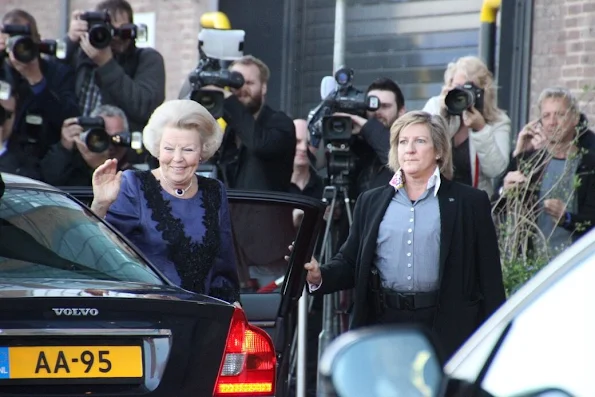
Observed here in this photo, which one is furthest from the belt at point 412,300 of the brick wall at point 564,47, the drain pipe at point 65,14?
the drain pipe at point 65,14

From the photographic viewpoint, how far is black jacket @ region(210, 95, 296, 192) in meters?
7.81

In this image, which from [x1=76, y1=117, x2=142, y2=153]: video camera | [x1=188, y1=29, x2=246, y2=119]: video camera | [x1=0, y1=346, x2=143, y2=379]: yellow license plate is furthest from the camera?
[x1=76, y1=117, x2=142, y2=153]: video camera

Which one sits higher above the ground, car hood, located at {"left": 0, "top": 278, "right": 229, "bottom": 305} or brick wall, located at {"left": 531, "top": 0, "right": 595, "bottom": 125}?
brick wall, located at {"left": 531, "top": 0, "right": 595, "bottom": 125}

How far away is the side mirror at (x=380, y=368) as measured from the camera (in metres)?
1.97

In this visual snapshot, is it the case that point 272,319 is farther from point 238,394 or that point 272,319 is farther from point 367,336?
point 367,336

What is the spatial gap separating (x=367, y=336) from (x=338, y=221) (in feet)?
18.6

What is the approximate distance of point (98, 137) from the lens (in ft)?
26.7

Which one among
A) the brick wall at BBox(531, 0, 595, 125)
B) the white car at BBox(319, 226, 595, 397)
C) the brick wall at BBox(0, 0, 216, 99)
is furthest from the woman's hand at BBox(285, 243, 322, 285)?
the brick wall at BBox(0, 0, 216, 99)

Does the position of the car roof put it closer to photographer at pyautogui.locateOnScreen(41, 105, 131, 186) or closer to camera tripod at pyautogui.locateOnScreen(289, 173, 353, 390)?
camera tripod at pyautogui.locateOnScreen(289, 173, 353, 390)

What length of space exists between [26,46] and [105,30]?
1.93 feet

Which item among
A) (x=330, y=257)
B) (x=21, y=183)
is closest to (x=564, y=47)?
(x=330, y=257)

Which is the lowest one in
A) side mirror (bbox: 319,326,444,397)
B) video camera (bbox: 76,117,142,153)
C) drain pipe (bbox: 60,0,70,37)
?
side mirror (bbox: 319,326,444,397)

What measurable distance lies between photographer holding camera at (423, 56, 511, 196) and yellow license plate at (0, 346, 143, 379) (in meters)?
3.82

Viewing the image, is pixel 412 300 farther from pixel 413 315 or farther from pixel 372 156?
Result: pixel 372 156
